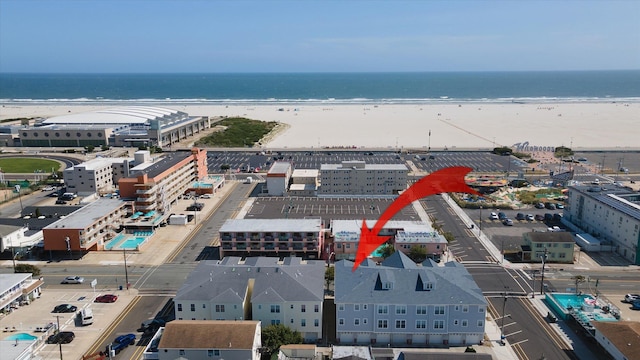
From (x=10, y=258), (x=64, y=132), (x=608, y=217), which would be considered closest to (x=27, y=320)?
(x=10, y=258)

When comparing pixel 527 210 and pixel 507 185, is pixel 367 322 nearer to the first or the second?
pixel 527 210

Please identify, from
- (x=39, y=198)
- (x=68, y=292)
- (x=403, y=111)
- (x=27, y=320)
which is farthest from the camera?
(x=403, y=111)

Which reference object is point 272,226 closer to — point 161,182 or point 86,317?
point 86,317

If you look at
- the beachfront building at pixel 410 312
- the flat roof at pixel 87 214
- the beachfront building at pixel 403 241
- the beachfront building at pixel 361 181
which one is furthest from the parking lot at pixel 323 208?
the beachfront building at pixel 410 312

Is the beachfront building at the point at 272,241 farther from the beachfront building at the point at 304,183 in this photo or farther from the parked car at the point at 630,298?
the parked car at the point at 630,298

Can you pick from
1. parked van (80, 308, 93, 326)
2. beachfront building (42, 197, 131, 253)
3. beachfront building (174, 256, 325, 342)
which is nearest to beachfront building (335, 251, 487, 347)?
beachfront building (174, 256, 325, 342)

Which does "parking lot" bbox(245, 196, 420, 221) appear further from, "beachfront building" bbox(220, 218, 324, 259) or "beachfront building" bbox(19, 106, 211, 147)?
"beachfront building" bbox(19, 106, 211, 147)
